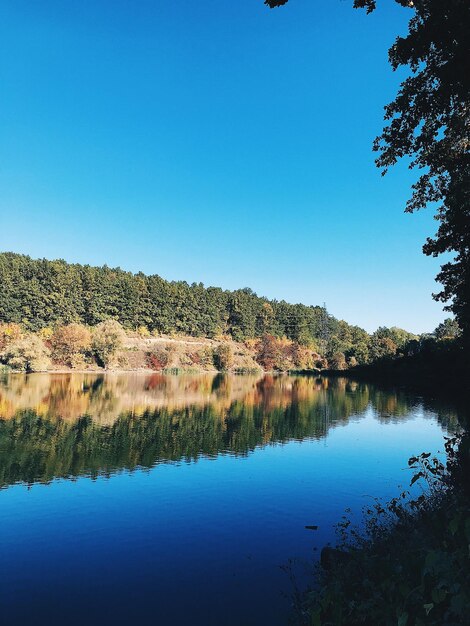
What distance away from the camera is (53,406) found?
41500mm

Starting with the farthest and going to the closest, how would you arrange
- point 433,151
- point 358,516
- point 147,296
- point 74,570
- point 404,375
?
point 147,296
point 404,375
point 358,516
point 433,151
point 74,570

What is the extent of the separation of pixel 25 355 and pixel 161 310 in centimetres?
5577

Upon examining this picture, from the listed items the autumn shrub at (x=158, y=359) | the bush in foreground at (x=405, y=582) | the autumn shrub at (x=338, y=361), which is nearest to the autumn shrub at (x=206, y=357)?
the autumn shrub at (x=158, y=359)

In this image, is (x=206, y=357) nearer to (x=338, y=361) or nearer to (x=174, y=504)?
(x=338, y=361)

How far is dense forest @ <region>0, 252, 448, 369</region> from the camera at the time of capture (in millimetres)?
109062

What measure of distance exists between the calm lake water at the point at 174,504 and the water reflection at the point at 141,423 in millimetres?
194

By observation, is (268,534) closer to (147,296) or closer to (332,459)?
(332,459)

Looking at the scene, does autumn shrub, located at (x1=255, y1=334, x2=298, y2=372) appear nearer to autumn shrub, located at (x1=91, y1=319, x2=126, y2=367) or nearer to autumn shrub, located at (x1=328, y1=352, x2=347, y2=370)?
autumn shrub, located at (x1=328, y1=352, x2=347, y2=370)

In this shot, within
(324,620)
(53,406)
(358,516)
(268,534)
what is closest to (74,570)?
(268,534)

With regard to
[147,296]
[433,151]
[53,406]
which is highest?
[147,296]

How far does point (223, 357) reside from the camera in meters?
125

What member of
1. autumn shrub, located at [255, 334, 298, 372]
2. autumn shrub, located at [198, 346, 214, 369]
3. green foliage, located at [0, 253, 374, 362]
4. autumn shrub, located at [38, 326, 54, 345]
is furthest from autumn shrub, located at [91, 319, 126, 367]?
autumn shrub, located at [255, 334, 298, 372]

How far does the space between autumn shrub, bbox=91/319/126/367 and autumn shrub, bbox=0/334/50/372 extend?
1408 cm

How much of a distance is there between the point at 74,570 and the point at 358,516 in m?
9.97
